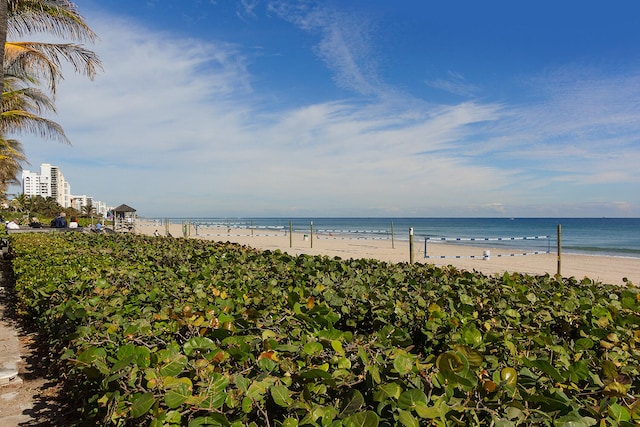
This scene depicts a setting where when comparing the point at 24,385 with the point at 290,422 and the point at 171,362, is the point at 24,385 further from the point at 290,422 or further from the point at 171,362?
the point at 290,422

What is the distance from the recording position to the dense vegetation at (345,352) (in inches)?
53.3

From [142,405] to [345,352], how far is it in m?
0.80

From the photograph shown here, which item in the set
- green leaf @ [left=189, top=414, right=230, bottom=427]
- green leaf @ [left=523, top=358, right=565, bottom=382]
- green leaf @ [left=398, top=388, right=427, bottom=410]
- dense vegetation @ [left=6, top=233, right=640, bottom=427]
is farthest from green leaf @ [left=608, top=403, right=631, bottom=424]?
green leaf @ [left=189, top=414, right=230, bottom=427]

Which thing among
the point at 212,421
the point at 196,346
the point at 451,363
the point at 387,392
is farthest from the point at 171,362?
the point at 451,363

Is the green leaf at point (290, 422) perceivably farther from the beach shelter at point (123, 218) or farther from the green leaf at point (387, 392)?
the beach shelter at point (123, 218)

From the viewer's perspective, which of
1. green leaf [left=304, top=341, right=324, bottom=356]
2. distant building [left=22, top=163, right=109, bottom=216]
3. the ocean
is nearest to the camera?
green leaf [left=304, top=341, right=324, bottom=356]

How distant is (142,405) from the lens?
136cm

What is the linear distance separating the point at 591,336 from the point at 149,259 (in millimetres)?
5064

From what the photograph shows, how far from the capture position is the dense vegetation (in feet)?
4.44

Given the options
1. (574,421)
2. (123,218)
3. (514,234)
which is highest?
(123,218)

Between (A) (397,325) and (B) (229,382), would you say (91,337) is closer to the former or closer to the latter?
(B) (229,382)

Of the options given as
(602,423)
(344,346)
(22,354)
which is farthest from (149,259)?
(602,423)

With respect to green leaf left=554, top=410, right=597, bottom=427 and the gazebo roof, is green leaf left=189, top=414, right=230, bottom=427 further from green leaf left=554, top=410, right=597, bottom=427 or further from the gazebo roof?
the gazebo roof

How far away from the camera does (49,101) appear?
16.6m
